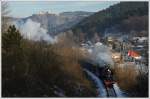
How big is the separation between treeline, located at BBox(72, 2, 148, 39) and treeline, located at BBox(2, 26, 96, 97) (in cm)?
25

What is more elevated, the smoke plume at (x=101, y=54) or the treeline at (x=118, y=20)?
the treeline at (x=118, y=20)

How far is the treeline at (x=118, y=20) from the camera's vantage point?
11.1m

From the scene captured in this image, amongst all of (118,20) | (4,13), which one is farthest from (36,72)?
(118,20)

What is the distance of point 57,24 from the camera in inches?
441

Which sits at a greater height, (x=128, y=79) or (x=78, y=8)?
(x=78, y=8)

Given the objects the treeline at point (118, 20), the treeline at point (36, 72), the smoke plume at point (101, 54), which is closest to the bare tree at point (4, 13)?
the treeline at point (36, 72)

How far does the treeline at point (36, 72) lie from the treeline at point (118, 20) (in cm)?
25

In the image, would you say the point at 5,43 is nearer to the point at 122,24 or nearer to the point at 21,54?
the point at 21,54

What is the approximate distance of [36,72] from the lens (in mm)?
11164

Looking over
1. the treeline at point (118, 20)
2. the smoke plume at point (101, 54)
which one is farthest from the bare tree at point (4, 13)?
the smoke plume at point (101, 54)

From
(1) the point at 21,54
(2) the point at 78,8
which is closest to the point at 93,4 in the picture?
(2) the point at 78,8

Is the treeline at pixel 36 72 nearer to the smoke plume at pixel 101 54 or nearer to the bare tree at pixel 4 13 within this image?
the bare tree at pixel 4 13

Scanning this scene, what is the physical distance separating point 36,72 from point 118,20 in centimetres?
92

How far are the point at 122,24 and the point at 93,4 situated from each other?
34 cm
